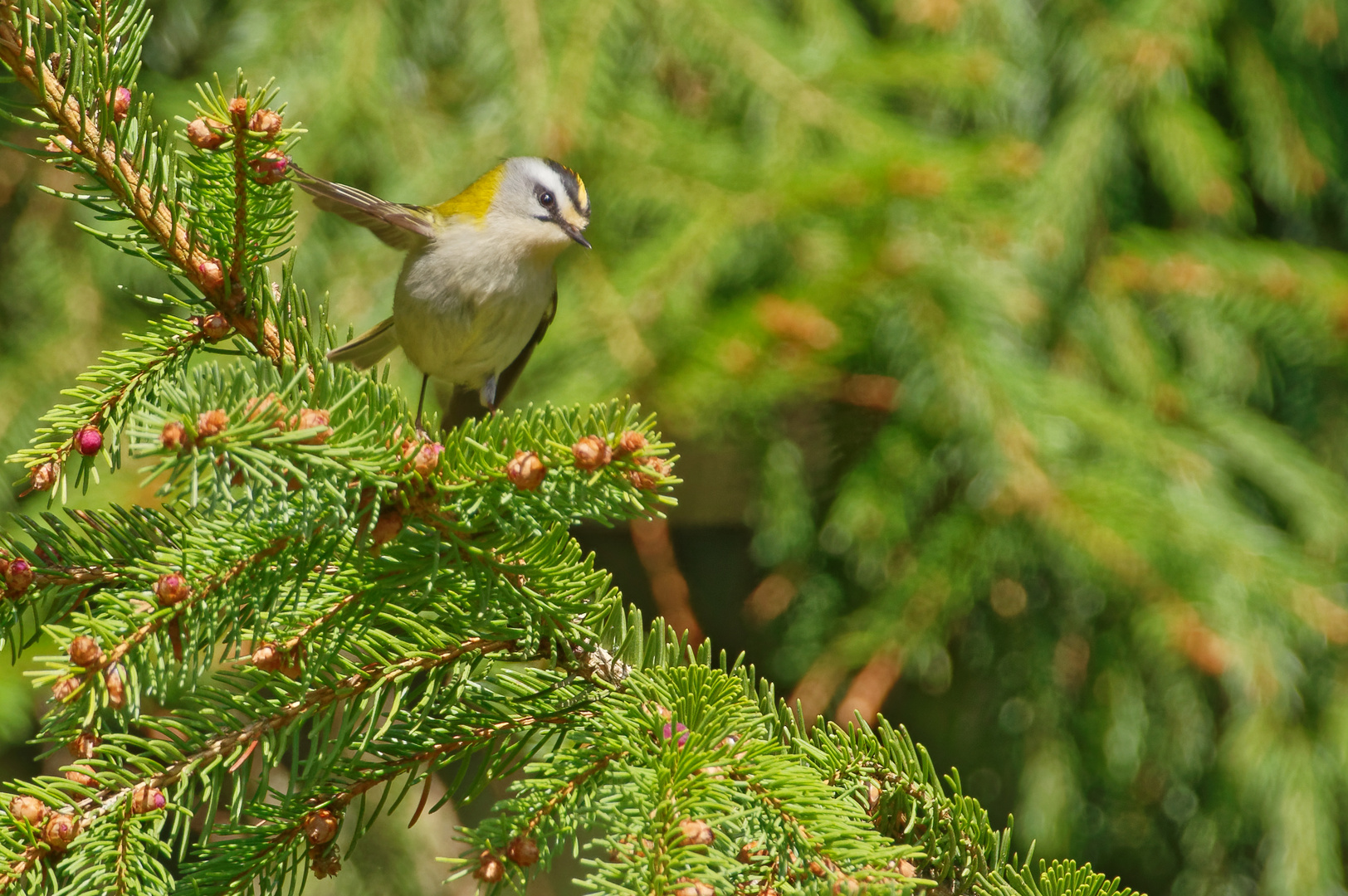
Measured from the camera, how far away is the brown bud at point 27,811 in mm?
690

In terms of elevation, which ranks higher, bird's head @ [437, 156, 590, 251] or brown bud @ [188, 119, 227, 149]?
brown bud @ [188, 119, 227, 149]

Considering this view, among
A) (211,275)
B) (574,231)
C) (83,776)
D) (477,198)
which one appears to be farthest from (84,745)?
(477,198)

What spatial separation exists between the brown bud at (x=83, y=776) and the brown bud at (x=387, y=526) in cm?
26

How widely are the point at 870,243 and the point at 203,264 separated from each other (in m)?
1.28

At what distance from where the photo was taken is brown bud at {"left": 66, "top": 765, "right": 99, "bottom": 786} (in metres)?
0.73

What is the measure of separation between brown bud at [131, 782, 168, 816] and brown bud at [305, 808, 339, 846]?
0.10 m

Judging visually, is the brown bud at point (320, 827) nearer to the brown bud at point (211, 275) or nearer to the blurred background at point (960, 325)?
the brown bud at point (211, 275)

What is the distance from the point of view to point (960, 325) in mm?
1879

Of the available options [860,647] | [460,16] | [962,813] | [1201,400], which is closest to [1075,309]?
[1201,400]

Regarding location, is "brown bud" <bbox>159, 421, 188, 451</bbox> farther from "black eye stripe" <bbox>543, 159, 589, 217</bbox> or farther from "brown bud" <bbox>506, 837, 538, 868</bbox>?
"black eye stripe" <bbox>543, 159, 589, 217</bbox>

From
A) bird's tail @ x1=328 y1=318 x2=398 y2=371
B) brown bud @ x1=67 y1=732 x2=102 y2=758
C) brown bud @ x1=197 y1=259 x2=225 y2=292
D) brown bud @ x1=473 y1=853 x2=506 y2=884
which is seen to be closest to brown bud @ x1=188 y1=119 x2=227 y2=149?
brown bud @ x1=197 y1=259 x2=225 y2=292

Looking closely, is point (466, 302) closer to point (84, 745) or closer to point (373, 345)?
point (373, 345)

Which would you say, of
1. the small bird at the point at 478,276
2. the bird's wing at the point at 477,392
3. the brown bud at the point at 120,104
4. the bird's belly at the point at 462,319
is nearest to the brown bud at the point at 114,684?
the brown bud at the point at 120,104

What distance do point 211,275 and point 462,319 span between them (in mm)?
879
